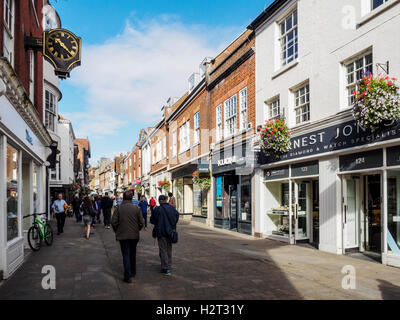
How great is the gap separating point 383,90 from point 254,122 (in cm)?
662

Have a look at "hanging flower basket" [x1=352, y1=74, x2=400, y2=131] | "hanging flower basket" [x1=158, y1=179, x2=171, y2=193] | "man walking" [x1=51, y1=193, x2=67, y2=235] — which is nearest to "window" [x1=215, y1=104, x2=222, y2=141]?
"man walking" [x1=51, y1=193, x2=67, y2=235]

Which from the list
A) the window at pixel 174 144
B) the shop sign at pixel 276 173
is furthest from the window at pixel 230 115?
the window at pixel 174 144

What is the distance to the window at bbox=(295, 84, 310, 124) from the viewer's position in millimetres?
11242

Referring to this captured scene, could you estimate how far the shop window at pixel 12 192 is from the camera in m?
7.61

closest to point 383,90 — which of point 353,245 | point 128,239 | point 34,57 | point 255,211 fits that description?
point 353,245

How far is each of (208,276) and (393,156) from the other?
4982 millimetres

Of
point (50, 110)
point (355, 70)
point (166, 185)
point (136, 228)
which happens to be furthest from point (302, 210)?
point (50, 110)

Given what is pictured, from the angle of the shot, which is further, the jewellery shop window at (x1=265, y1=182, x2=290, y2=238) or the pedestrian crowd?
the jewellery shop window at (x1=265, y1=182, x2=290, y2=238)

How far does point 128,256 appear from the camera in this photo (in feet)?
21.9

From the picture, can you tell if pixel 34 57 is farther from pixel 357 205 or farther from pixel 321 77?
pixel 357 205

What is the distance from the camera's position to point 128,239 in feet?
21.9

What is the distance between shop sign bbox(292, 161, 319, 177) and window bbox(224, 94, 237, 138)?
4.81 m

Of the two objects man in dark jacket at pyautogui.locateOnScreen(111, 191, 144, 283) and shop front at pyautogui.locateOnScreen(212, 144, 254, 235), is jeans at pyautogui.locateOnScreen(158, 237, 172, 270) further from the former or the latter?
shop front at pyautogui.locateOnScreen(212, 144, 254, 235)

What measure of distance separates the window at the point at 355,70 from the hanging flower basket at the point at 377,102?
1006 mm
